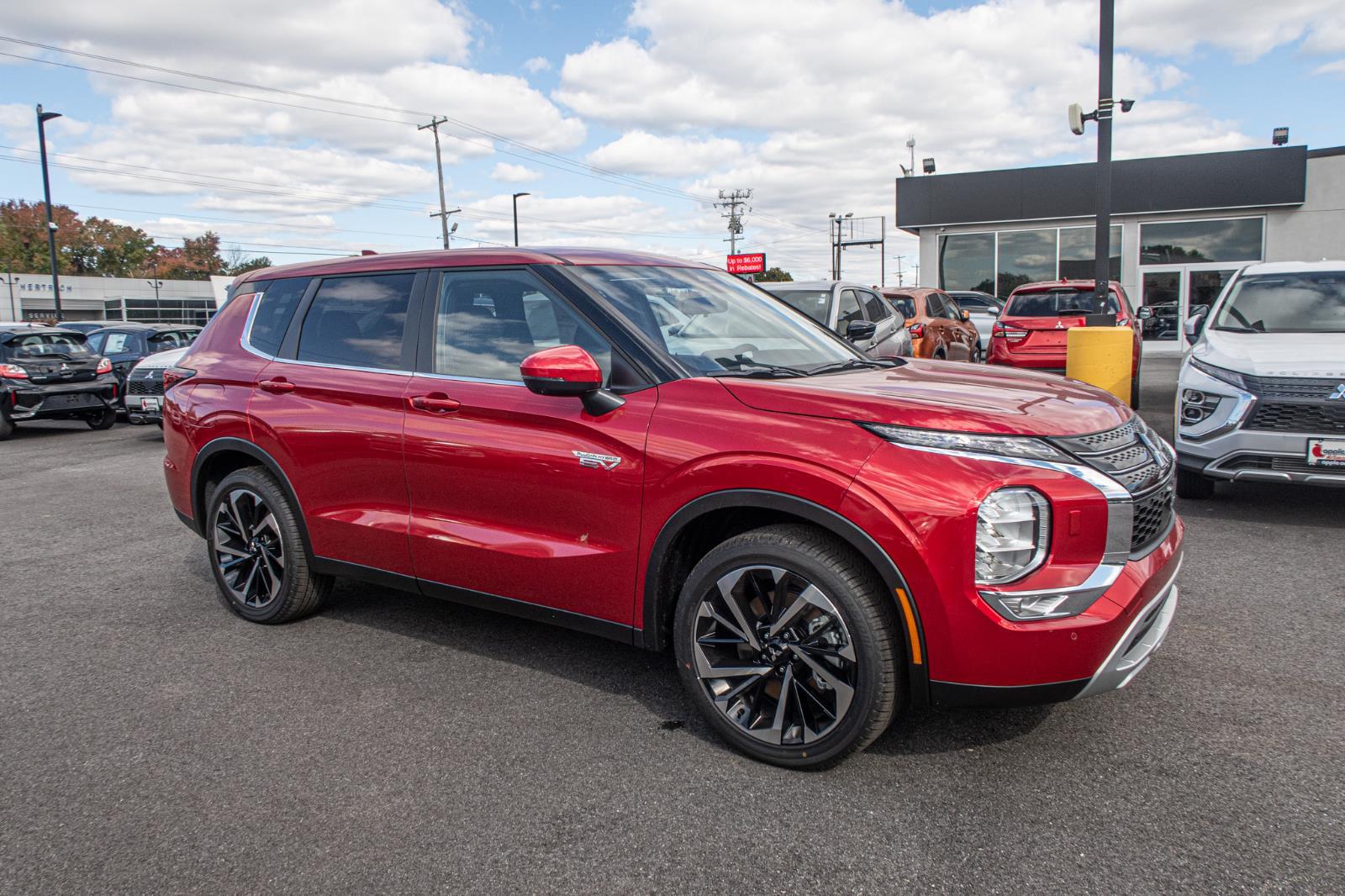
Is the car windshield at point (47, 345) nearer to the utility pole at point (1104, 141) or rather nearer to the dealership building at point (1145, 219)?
the utility pole at point (1104, 141)

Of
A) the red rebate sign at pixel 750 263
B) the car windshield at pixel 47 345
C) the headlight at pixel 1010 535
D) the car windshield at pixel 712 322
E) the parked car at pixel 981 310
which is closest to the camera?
the headlight at pixel 1010 535

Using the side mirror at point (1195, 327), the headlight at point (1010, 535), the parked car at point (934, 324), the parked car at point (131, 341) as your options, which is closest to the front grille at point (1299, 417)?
the side mirror at point (1195, 327)

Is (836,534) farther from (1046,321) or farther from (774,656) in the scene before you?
(1046,321)

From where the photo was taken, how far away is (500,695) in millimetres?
3734

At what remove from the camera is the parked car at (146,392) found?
42.0 feet

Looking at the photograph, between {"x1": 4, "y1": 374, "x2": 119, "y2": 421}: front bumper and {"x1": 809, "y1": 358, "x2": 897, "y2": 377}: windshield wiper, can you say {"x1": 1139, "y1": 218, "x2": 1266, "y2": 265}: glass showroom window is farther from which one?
{"x1": 809, "y1": 358, "x2": 897, "y2": 377}: windshield wiper

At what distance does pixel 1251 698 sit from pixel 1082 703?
635 millimetres

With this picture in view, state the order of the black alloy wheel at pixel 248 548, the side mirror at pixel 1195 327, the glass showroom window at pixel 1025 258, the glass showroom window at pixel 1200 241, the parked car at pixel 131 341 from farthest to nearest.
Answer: the glass showroom window at pixel 1025 258, the glass showroom window at pixel 1200 241, the parked car at pixel 131 341, the side mirror at pixel 1195 327, the black alloy wheel at pixel 248 548

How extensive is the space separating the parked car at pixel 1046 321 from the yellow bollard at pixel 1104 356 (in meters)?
1.98

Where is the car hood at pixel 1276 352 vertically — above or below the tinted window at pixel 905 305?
below

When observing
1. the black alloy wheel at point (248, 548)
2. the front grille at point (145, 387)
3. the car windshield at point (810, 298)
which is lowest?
the black alloy wheel at point (248, 548)

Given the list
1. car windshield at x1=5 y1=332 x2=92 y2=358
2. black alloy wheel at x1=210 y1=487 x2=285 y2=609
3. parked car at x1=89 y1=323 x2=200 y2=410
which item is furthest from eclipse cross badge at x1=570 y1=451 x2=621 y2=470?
parked car at x1=89 y1=323 x2=200 y2=410

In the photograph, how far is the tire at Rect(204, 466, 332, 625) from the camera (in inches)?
178

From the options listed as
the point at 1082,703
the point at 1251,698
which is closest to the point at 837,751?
the point at 1082,703
